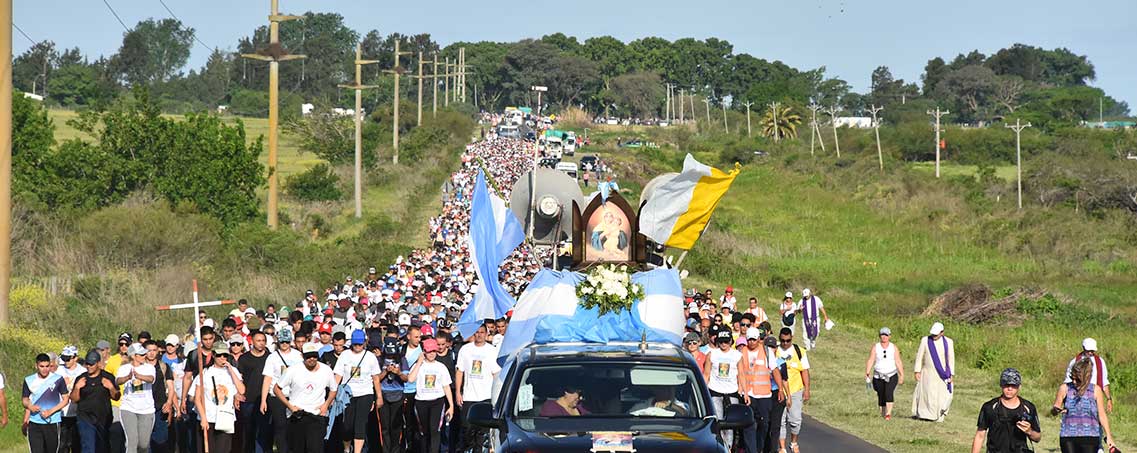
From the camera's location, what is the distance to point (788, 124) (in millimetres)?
145250

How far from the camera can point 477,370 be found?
15.9m

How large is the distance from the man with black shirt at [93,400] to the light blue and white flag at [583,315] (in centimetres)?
386

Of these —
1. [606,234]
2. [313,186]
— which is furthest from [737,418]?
[313,186]

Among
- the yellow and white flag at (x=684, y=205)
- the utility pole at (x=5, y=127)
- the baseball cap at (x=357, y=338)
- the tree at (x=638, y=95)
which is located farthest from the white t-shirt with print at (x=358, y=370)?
the tree at (x=638, y=95)

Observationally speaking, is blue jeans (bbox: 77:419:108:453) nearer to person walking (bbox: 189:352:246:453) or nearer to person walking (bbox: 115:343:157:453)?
person walking (bbox: 115:343:157:453)

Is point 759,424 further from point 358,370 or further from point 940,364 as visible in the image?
point 940,364

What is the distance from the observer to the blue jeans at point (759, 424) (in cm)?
1612

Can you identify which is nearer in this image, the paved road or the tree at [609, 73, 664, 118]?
the paved road

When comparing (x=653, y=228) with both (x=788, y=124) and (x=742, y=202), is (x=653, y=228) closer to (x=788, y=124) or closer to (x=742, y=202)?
(x=742, y=202)

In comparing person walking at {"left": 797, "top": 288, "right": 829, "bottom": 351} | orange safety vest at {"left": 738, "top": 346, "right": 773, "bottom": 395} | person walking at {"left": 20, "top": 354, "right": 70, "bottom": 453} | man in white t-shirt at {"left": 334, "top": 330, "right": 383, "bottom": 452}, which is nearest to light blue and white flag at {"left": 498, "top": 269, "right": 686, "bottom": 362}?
orange safety vest at {"left": 738, "top": 346, "right": 773, "bottom": 395}

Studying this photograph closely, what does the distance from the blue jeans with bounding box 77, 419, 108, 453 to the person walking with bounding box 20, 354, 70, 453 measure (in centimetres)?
24

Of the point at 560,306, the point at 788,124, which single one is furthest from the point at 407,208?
the point at 788,124

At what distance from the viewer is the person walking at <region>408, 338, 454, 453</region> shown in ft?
51.5

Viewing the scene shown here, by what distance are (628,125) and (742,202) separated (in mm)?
83868
